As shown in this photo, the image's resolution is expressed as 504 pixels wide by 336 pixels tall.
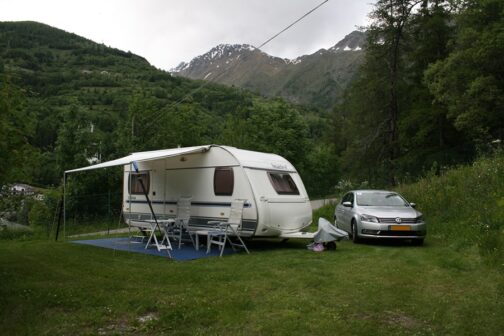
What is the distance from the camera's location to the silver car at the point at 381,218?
37.6 ft

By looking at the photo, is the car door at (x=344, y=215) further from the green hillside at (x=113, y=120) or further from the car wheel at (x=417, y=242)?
the green hillside at (x=113, y=120)

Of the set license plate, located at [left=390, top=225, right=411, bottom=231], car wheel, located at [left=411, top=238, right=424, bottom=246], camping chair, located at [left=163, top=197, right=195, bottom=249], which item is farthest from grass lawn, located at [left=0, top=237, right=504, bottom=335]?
camping chair, located at [left=163, top=197, right=195, bottom=249]

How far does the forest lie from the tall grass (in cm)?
224

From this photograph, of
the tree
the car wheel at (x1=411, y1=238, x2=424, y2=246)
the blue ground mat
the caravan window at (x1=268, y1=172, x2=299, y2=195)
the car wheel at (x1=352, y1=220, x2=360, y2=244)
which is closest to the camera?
the blue ground mat

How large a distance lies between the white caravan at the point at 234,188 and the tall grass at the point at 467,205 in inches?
146

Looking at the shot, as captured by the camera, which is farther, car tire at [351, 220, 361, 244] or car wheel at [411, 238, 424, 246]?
car tire at [351, 220, 361, 244]

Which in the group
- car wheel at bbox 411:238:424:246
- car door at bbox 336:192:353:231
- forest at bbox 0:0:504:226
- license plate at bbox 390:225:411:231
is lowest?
car wheel at bbox 411:238:424:246

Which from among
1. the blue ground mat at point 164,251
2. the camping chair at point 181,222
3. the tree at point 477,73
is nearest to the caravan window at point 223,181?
the camping chair at point 181,222

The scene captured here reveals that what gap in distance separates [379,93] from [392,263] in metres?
24.8

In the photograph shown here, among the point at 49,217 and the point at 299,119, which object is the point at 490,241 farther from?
the point at 299,119

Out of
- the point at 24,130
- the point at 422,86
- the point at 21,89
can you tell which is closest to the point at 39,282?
the point at 24,130

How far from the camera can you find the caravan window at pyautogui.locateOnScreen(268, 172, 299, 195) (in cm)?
1206

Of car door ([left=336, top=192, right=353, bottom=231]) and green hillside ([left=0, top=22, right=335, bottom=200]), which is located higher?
green hillside ([left=0, top=22, right=335, bottom=200])

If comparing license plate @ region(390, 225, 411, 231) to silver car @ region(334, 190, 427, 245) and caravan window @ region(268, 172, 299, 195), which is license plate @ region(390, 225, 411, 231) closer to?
silver car @ region(334, 190, 427, 245)
